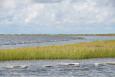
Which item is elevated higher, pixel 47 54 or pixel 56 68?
pixel 47 54

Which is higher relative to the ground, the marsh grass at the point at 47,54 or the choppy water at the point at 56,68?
the marsh grass at the point at 47,54

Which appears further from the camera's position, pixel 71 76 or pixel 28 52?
pixel 28 52

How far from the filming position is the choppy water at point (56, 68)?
103 feet

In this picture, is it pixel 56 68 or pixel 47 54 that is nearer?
pixel 56 68

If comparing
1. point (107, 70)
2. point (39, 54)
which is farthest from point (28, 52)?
point (107, 70)

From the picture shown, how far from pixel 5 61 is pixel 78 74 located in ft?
34.4

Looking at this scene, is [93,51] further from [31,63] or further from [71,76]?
[71,76]

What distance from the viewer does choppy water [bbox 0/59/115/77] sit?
3144 centimetres

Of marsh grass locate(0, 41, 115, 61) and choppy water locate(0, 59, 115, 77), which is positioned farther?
marsh grass locate(0, 41, 115, 61)

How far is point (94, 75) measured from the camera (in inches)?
1215

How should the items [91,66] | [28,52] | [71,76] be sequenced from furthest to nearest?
[28,52]
[91,66]
[71,76]

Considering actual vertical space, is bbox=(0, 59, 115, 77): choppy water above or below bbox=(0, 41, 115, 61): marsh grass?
below

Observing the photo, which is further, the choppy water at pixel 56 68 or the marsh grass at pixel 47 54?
the marsh grass at pixel 47 54

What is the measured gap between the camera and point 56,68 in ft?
117
